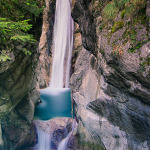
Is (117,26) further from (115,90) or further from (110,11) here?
(115,90)

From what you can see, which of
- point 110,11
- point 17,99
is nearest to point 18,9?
point 110,11

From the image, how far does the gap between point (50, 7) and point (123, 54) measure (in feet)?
47.3

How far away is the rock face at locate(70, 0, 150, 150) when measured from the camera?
3660 millimetres

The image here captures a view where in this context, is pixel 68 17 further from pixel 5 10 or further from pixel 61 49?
pixel 5 10

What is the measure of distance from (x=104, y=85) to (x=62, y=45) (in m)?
11.2

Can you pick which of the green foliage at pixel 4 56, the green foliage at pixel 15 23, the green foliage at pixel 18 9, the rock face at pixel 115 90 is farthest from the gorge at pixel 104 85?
the green foliage at pixel 18 9

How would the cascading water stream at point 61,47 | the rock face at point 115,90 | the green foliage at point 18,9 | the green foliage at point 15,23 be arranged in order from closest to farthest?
the rock face at point 115,90 → the green foliage at point 15,23 → the green foliage at point 18,9 → the cascading water stream at point 61,47

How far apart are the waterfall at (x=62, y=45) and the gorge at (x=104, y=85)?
6.14 m

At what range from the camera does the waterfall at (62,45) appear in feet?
48.4

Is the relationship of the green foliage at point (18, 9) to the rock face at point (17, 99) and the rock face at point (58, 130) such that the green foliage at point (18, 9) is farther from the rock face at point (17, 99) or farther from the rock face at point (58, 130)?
the rock face at point (58, 130)

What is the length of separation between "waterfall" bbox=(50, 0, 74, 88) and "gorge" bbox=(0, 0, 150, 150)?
20.1 feet

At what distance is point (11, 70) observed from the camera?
18.8ft

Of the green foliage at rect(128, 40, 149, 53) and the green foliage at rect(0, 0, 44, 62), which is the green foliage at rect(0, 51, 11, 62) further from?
the green foliage at rect(128, 40, 149, 53)

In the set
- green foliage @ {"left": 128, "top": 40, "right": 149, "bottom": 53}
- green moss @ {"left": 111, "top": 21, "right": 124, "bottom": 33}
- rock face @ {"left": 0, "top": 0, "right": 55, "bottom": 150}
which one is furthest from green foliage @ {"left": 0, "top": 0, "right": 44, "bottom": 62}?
green foliage @ {"left": 128, "top": 40, "right": 149, "bottom": 53}
